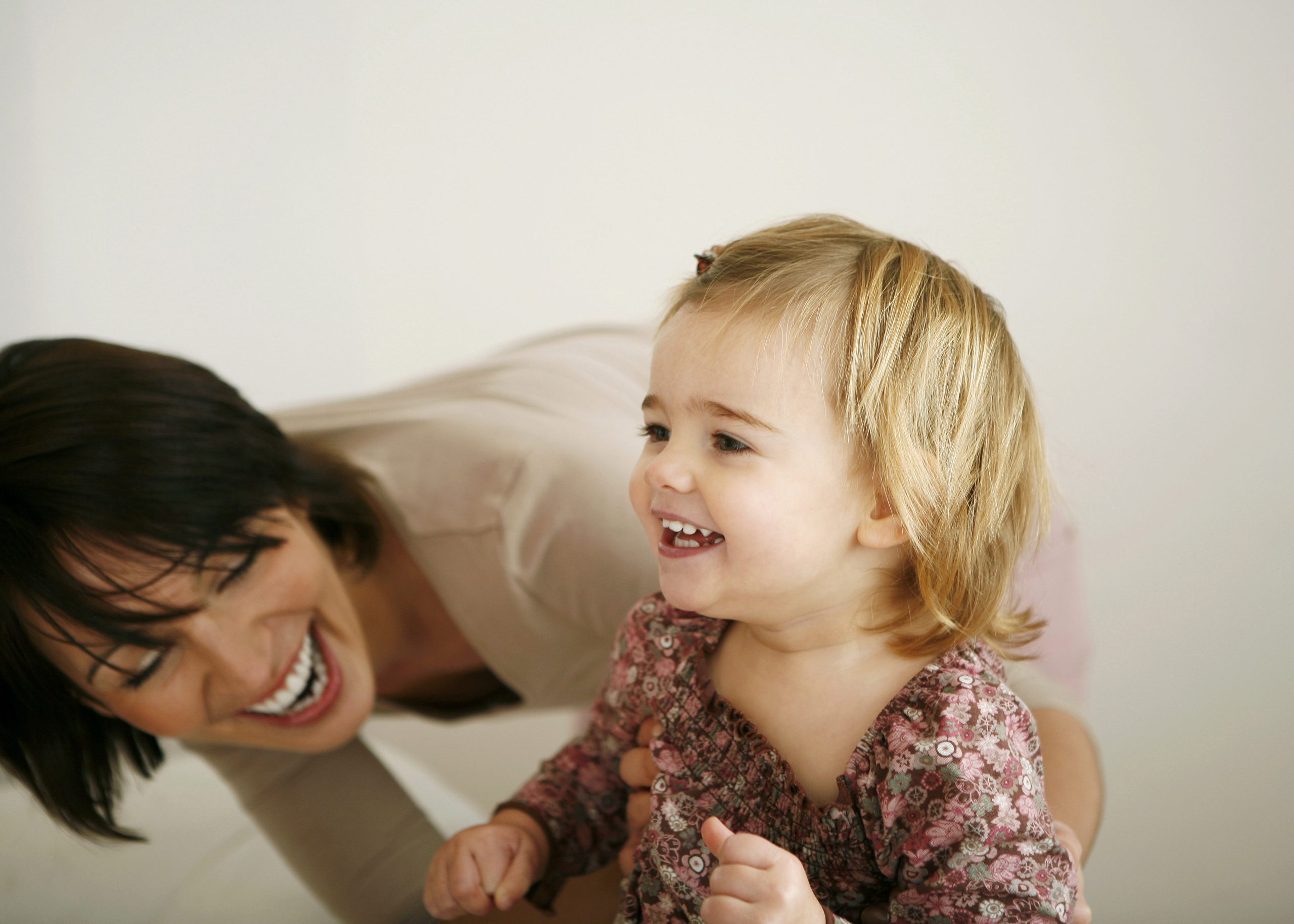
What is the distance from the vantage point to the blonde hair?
2.25 ft

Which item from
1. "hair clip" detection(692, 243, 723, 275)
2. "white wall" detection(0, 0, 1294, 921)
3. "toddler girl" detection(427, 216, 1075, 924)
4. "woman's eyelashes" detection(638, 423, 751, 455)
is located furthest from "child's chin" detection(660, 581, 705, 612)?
Answer: "white wall" detection(0, 0, 1294, 921)

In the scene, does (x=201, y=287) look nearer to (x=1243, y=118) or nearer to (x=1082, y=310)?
(x=1082, y=310)

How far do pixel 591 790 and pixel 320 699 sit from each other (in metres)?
0.38

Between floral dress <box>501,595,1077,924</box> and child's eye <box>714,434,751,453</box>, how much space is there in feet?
0.71

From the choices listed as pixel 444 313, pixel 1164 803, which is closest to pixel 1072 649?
pixel 1164 803

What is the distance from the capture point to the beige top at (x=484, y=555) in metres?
1.12

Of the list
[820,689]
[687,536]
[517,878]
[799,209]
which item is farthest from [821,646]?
[799,209]

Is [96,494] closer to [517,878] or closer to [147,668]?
[147,668]

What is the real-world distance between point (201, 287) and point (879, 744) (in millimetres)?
1499

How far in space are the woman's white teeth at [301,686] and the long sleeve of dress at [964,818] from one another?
694 millimetres

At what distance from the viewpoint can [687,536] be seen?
2.40 feet

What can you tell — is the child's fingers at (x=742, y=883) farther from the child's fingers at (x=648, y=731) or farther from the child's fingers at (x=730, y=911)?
the child's fingers at (x=648, y=731)

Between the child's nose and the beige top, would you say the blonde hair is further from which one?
the beige top

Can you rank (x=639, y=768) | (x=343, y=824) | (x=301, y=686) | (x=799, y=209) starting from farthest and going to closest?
(x=799, y=209) → (x=343, y=824) → (x=301, y=686) → (x=639, y=768)
